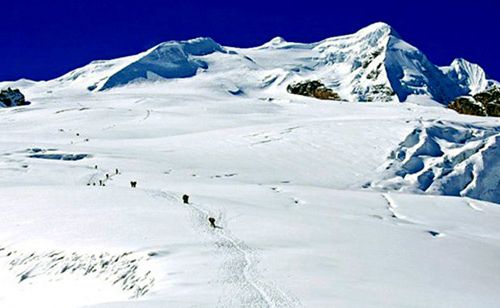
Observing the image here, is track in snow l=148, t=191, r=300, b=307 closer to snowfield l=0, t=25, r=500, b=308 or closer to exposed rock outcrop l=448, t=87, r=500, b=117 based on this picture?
snowfield l=0, t=25, r=500, b=308

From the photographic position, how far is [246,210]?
2077 centimetres

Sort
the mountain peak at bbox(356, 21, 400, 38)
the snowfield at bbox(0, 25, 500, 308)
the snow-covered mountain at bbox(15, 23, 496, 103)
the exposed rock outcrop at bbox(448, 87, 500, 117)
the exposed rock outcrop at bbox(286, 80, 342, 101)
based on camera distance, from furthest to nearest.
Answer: the mountain peak at bbox(356, 21, 400, 38) → the snow-covered mountain at bbox(15, 23, 496, 103) → the exposed rock outcrop at bbox(286, 80, 342, 101) → the exposed rock outcrop at bbox(448, 87, 500, 117) → the snowfield at bbox(0, 25, 500, 308)

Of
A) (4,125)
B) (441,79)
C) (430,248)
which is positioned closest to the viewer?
(430,248)

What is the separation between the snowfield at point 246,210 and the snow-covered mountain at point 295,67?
245 feet

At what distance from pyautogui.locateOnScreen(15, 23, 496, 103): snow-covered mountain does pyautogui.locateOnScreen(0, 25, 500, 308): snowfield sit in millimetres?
74753

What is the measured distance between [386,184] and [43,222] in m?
20.5

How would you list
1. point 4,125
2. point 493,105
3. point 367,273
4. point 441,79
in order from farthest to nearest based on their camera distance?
point 441,79 → point 493,105 → point 4,125 → point 367,273

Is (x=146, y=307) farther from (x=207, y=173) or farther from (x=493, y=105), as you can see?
(x=493, y=105)

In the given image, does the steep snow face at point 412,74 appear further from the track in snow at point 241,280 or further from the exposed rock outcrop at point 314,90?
the track in snow at point 241,280

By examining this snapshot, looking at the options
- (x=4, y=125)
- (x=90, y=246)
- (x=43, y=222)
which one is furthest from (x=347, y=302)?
(x=4, y=125)

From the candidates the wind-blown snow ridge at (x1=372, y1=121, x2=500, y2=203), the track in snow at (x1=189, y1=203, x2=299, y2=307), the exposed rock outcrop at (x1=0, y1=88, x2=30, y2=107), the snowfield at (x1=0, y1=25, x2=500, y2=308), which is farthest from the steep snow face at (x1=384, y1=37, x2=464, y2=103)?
the track in snow at (x1=189, y1=203, x2=299, y2=307)

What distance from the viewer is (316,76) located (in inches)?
6412

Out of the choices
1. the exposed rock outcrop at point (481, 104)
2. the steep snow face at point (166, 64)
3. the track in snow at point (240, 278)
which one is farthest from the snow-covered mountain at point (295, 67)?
the track in snow at point (240, 278)

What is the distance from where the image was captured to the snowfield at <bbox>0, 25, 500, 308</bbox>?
12523 millimetres
